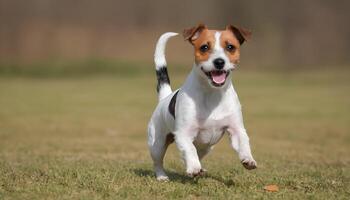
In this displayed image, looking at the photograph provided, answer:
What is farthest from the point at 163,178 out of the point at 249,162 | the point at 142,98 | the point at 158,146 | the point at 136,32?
the point at 136,32

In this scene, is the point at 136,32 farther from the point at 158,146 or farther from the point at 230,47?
the point at 230,47

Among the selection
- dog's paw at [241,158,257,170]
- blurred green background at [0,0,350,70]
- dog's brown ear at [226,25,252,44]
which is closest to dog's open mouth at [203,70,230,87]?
dog's brown ear at [226,25,252,44]

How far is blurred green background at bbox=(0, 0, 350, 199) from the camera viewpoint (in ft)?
24.3

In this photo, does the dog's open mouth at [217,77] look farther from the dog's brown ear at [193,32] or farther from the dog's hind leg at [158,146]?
the dog's hind leg at [158,146]

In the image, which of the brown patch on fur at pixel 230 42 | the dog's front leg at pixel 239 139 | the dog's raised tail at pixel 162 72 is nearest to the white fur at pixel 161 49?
the dog's raised tail at pixel 162 72

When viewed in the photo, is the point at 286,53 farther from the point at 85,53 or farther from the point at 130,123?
the point at 130,123

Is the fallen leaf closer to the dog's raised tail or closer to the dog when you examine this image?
the dog

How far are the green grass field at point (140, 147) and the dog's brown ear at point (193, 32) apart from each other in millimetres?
1549

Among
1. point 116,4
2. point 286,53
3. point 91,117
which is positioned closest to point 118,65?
point 116,4

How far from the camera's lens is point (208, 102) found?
7.35m

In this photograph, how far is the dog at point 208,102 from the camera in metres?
7.03

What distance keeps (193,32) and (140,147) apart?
698cm

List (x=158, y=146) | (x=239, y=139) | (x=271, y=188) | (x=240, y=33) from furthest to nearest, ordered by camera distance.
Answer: (x=158, y=146) < (x=240, y=33) < (x=239, y=139) < (x=271, y=188)

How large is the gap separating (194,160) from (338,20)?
54.9 m
